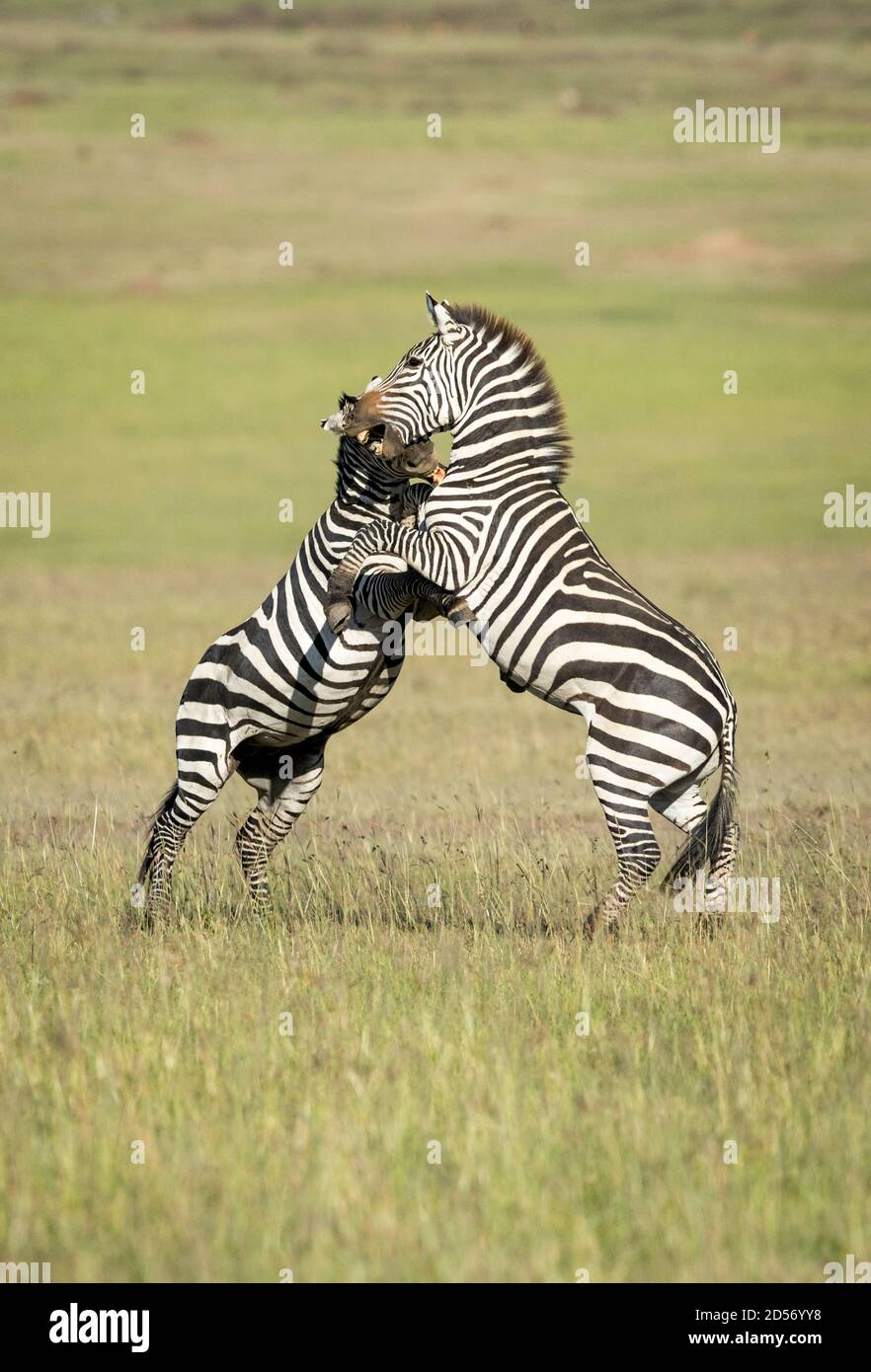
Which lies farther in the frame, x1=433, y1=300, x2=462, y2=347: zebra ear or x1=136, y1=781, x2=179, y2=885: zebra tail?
x1=136, y1=781, x2=179, y2=885: zebra tail

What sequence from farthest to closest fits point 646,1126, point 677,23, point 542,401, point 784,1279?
point 677,23 < point 542,401 < point 646,1126 < point 784,1279

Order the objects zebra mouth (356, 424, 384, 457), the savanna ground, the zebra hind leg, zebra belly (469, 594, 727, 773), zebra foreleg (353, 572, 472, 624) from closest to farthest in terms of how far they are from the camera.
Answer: the savanna ground, zebra belly (469, 594, 727, 773), zebra foreleg (353, 572, 472, 624), zebra mouth (356, 424, 384, 457), the zebra hind leg

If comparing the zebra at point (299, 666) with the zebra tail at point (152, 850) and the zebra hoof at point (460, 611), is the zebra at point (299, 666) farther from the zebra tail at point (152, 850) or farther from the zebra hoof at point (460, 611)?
the zebra hoof at point (460, 611)

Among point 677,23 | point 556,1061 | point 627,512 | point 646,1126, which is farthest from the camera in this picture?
point 677,23

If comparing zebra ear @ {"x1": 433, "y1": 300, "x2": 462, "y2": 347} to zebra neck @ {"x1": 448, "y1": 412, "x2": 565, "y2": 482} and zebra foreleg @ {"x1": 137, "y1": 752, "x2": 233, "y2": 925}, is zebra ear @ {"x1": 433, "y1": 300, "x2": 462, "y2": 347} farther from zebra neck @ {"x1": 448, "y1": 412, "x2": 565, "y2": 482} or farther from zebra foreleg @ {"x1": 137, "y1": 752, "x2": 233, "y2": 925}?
zebra foreleg @ {"x1": 137, "y1": 752, "x2": 233, "y2": 925}

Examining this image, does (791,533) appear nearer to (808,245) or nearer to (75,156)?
(808,245)

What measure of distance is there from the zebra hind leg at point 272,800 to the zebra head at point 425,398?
1.78 meters

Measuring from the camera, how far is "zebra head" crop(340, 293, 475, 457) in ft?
25.9

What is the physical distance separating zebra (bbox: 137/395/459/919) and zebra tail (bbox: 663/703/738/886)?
157 cm

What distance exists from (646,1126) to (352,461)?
397 cm

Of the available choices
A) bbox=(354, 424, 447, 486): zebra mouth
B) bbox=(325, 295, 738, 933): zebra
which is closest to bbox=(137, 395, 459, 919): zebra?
bbox=(354, 424, 447, 486): zebra mouth

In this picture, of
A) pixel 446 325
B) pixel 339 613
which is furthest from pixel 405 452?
pixel 339 613

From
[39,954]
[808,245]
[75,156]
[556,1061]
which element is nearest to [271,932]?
[39,954]

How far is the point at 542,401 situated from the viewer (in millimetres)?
7996
